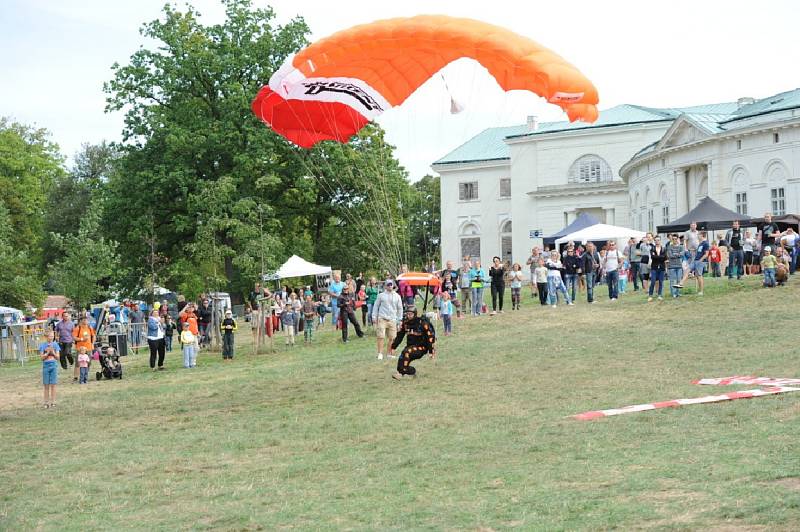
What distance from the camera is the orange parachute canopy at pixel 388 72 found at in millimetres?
16578

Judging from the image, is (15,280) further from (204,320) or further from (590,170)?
(590,170)

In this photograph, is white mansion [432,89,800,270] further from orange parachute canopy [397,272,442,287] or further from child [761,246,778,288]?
orange parachute canopy [397,272,442,287]

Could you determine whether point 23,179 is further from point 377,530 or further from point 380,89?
point 377,530

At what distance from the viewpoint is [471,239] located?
8475cm

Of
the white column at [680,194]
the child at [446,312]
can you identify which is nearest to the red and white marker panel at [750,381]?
the child at [446,312]

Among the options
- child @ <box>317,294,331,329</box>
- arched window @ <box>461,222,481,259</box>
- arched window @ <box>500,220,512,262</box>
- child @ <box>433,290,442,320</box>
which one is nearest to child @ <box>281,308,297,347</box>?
Answer: child @ <box>433,290,442,320</box>

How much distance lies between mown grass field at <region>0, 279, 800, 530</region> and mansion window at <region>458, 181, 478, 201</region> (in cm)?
5964

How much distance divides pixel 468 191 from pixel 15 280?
44.2 metres

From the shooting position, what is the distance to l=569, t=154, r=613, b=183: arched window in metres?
74.4

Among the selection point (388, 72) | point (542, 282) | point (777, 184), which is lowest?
point (542, 282)

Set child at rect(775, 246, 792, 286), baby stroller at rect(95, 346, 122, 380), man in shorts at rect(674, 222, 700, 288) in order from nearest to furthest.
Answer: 1. baby stroller at rect(95, 346, 122, 380)
2. child at rect(775, 246, 792, 286)
3. man in shorts at rect(674, 222, 700, 288)

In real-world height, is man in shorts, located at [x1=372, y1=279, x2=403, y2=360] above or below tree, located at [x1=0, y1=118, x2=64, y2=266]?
below

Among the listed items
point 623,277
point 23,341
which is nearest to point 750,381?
point 623,277

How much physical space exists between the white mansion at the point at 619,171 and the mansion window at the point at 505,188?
80mm
